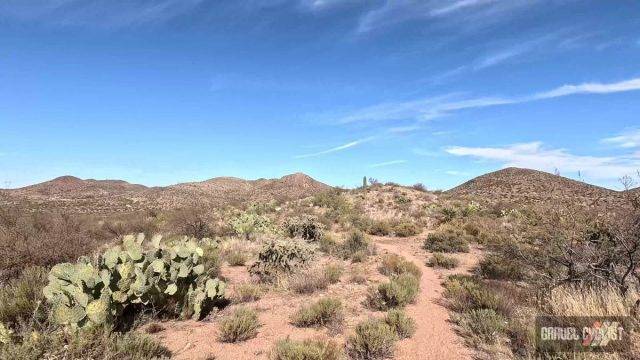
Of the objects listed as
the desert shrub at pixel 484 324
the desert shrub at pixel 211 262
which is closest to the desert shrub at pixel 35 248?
the desert shrub at pixel 211 262

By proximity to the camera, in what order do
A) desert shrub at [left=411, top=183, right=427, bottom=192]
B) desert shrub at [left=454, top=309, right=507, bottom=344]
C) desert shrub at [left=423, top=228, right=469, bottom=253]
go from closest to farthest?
desert shrub at [left=454, top=309, right=507, bottom=344] → desert shrub at [left=423, top=228, right=469, bottom=253] → desert shrub at [left=411, top=183, right=427, bottom=192]

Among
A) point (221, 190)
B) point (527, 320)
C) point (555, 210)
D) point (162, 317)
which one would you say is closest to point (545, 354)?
point (527, 320)

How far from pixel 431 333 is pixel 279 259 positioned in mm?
4970

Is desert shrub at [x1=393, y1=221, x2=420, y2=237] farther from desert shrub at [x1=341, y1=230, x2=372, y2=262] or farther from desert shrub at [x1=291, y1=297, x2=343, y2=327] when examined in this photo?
desert shrub at [x1=291, y1=297, x2=343, y2=327]

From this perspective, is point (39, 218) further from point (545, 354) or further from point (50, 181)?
point (50, 181)

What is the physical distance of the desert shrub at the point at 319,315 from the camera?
7.32 meters

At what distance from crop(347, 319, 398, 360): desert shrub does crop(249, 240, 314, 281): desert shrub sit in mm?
4270

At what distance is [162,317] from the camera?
7.38 meters

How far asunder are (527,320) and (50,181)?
94824 millimetres

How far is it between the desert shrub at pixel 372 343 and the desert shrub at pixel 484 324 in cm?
154

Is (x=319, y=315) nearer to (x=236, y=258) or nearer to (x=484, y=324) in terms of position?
(x=484, y=324)

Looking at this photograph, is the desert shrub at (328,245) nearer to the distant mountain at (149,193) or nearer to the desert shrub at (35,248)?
the desert shrub at (35,248)

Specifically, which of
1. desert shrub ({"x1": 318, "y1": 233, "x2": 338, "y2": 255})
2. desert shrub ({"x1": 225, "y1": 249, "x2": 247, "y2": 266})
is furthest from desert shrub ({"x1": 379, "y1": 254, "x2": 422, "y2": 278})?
desert shrub ({"x1": 225, "y1": 249, "x2": 247, "y2": 266})

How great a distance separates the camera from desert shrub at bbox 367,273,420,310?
8422 millimetres
